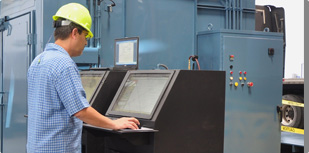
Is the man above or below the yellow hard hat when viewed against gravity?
below

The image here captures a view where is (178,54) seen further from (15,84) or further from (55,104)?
(55,104)

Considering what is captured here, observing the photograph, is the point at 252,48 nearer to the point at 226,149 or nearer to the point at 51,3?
the point at 226,149

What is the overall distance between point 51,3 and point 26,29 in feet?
1.85

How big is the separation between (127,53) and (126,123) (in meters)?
1.17

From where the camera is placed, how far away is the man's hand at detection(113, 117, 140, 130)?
3158mm

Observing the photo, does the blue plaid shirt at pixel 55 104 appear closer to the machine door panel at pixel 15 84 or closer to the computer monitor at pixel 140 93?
the computer monitor at pixel 140 93

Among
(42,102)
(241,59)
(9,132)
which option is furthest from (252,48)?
(42,102)

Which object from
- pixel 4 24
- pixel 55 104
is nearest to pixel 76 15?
pixel 55 104

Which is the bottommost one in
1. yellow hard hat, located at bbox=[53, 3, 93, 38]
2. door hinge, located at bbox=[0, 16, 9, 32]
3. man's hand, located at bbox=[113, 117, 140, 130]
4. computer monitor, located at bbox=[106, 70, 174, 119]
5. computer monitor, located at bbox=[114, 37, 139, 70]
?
man's hand, located at bbox=[113, 117, 140, 130]

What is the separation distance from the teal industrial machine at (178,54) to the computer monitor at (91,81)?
1192 mm

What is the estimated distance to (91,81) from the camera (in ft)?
14.1

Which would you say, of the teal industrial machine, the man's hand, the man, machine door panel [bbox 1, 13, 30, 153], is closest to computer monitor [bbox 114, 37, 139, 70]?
the man's hand

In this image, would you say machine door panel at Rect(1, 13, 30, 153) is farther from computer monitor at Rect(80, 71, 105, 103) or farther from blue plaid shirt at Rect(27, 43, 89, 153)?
blue plaid shirt at Rect(27, 43, 89, 153)

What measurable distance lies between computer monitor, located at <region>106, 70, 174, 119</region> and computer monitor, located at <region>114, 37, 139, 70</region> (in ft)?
0.94
